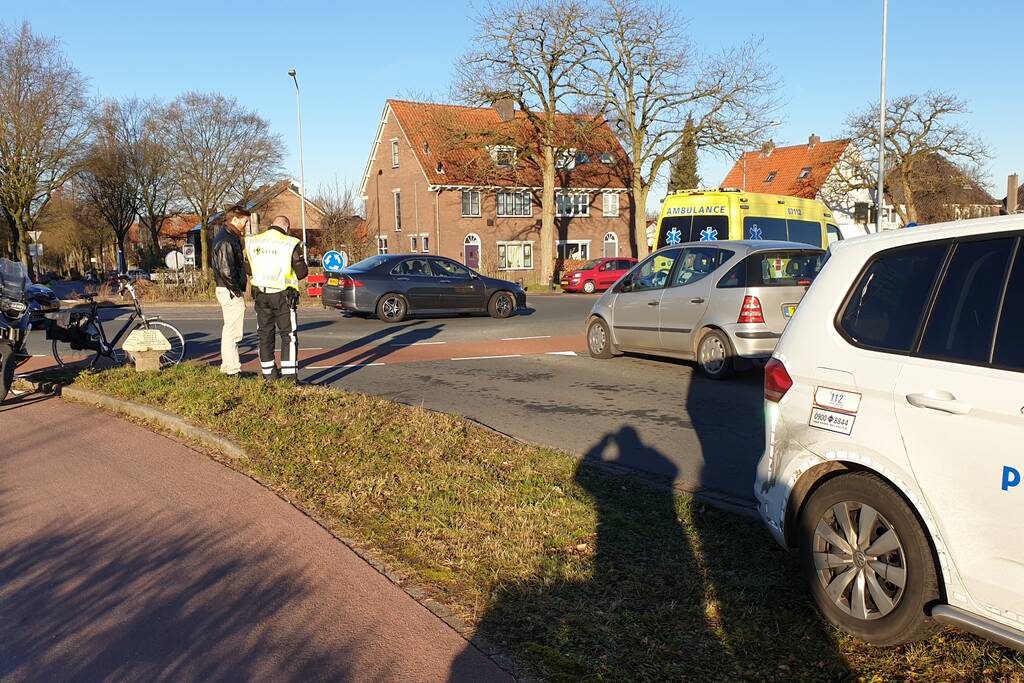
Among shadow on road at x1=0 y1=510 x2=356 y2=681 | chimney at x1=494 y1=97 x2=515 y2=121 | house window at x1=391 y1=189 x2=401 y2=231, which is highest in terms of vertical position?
chimney at x1=494 y1=97 x2=515 y2=121

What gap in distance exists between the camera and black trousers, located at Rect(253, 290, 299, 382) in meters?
9.52

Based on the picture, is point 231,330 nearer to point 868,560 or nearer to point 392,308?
point 868,560

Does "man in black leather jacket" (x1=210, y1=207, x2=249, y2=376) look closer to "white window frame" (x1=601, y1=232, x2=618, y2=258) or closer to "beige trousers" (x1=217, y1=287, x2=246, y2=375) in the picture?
"beige trousers" (x1=217, y1=287, x2=246, y2=375)

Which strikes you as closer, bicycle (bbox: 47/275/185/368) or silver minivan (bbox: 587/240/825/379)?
silver minivan (bbox: 587/240/825/379)

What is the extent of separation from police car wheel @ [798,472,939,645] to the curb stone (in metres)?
1.39

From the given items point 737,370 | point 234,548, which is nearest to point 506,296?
point 737,370

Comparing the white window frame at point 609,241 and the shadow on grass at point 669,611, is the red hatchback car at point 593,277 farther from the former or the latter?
the shadow on grass at point 669,611

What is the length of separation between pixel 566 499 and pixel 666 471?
4.16 feet

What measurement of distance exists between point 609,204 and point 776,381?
50.9 m

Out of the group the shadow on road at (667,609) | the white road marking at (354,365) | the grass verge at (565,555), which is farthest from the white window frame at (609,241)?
the shadow on road at (667,609)

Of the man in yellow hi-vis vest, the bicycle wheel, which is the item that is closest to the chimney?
the bicycle wheel

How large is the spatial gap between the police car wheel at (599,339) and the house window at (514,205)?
37482 mm

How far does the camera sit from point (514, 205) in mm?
50688

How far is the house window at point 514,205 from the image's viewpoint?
165 ft
